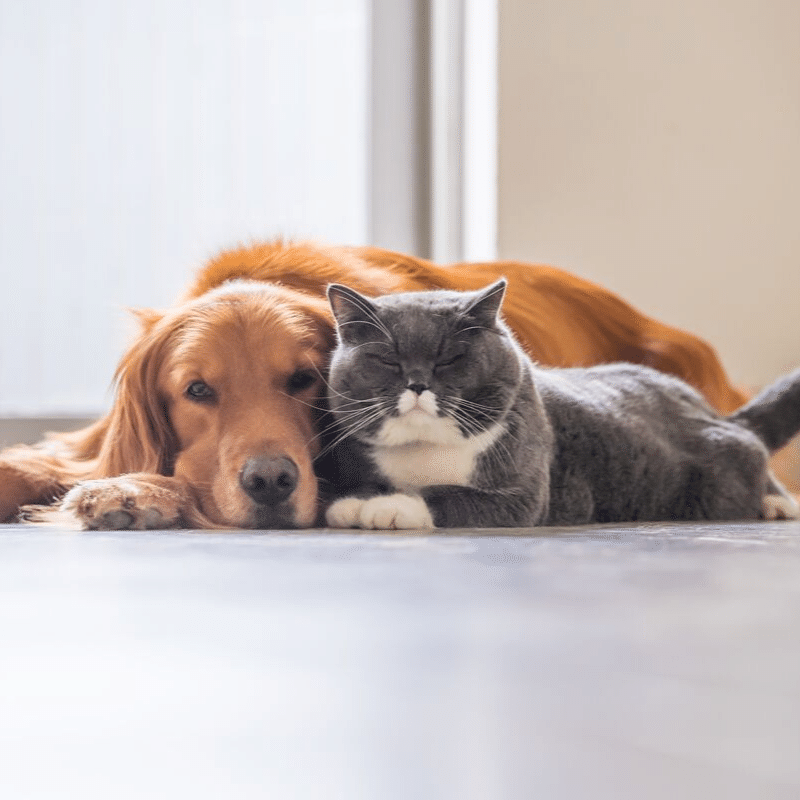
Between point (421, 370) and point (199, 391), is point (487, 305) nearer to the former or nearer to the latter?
point (421, 370)

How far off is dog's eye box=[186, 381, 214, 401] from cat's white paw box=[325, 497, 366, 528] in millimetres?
204

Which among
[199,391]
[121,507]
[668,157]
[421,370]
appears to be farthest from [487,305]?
[668,157]

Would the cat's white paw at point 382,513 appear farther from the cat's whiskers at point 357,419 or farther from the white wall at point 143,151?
the white wall at point 143,151

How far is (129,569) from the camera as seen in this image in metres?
0.81

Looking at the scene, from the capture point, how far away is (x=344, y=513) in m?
1.11

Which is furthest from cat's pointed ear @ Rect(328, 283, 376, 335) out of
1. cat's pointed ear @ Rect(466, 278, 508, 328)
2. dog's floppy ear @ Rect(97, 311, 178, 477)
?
dog's floppy ear @ Rect(97, 311, 178, 477)

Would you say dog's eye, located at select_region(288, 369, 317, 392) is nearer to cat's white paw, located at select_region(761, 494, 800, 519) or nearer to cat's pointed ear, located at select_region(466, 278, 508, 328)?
cat's pointed ear, located at select_region(466, 278, 508, 328)

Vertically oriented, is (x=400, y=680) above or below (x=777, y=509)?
above

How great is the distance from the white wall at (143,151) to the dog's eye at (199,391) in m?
1.16

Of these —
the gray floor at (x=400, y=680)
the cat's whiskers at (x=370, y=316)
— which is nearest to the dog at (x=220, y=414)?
the cat's whiskers at (x=370, y=316)

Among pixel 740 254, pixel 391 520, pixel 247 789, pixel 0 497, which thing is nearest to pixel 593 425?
pixel 391 520

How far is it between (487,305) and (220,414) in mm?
331

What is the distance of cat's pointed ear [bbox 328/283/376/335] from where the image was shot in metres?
1.15

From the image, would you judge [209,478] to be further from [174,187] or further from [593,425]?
[174,187]
